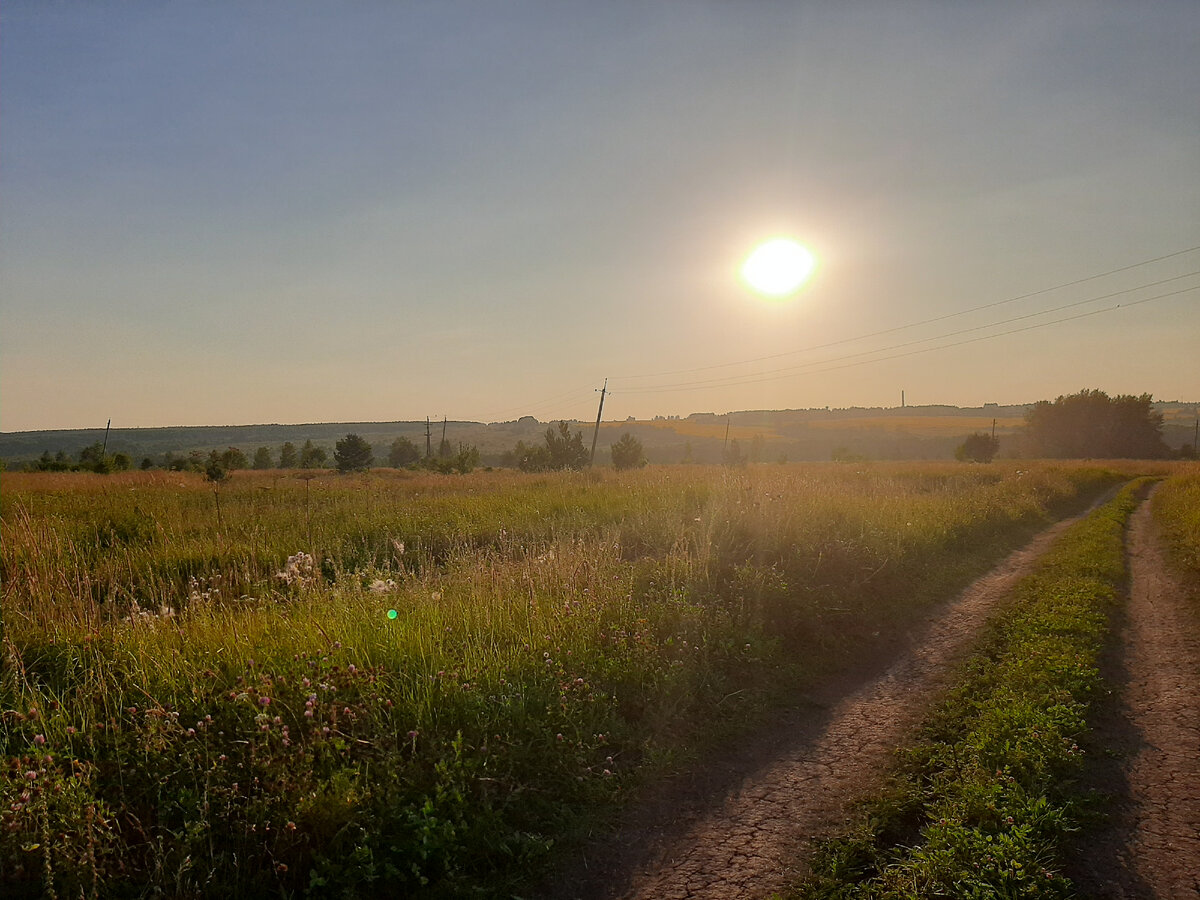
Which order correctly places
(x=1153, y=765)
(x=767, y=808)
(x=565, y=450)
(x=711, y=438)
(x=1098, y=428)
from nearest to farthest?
(x=767, y=808) < (x=1153, y=765) < (x=565, y=450) < (x=1098, y=428) < (x=711, y=438)

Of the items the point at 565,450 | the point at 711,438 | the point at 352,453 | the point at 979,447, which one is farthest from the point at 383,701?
the point at 711,438

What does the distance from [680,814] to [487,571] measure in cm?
391

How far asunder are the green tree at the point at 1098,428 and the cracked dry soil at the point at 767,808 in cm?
8052

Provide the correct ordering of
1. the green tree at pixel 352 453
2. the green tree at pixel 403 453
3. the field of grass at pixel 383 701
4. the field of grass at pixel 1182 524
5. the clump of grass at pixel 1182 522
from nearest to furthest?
the field of grass at pixel 383 701 < the field of grass at pixel 1182 524 < the clump of grass at pixel 1182 522 < the green tree at pixel 352 453 < the green tree at pixel 403 453

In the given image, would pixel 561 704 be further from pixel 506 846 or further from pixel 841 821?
pixel 841 821

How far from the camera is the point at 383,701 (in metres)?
4.63

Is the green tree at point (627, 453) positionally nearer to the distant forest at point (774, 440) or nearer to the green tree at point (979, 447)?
the distant forest at point (774, 440)

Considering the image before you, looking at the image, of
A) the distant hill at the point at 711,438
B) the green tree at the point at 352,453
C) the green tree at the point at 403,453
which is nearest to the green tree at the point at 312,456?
the green tree at the point at 403,453

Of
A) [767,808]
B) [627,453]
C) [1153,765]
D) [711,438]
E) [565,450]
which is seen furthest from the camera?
Result: [711,438]

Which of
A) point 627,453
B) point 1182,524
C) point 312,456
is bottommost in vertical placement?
point 1182,524

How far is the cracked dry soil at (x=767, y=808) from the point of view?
3.91 meters

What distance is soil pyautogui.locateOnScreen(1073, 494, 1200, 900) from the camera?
3719 mm

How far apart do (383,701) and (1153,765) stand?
213 inches

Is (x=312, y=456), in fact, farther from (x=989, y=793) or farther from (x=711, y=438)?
(x=711, y=438)
